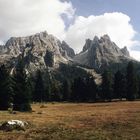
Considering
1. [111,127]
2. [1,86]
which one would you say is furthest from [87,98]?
[111,127]

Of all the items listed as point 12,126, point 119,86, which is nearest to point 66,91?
point 119,86

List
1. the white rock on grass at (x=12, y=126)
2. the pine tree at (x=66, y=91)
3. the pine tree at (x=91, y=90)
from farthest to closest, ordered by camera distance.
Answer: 1. the pine tree at (x=66, y=91)
2. the pine tree at (x=91, y=90)
3. the white rock on grass at (x=12, y=126)

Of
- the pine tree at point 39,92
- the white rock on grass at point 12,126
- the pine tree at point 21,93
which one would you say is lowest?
the white rock on grass at point 12,126

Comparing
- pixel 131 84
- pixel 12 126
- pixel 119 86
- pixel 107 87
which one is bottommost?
pixel 12 126

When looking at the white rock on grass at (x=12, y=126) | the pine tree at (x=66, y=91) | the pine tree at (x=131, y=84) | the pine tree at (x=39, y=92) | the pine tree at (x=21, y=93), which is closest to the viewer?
the white rock on grass at (x=12, y=126)

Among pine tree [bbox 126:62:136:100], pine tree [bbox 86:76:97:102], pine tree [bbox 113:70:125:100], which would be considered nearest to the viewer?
pine tree [bbox 126:62:136:100]

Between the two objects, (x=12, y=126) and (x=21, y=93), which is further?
(x=21, y=93)

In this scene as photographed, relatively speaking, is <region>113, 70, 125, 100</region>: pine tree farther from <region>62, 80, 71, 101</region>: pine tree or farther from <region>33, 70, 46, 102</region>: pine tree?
<region>33, 70, 46, 102</region>: pine tree

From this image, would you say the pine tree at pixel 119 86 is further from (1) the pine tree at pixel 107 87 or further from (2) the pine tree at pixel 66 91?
(2) the pine tree at pixel 66 91

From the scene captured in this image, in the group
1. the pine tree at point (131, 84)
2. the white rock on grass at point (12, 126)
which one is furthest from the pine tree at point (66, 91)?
the white rock on grass at point (12, 126)

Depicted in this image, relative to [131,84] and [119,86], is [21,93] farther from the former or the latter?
[119,86]

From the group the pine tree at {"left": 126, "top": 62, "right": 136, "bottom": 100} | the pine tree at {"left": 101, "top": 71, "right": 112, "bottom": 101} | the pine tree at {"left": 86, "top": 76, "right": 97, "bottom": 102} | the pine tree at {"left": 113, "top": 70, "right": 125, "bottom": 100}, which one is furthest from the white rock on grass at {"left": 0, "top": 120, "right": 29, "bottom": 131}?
the pine tree at {"left": 86, "top": 76, "right": 97, "bottom": 102}

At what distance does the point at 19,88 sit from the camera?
76.0 m

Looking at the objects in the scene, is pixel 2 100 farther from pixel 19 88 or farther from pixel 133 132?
pixel 133 132
